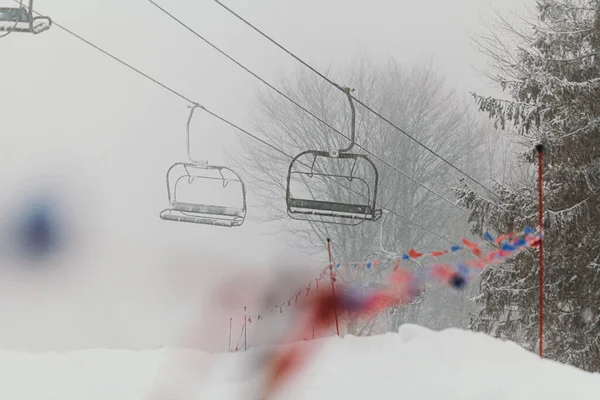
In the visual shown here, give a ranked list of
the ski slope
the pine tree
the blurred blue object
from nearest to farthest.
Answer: the ski slope < the pine tree < the blurred blue object

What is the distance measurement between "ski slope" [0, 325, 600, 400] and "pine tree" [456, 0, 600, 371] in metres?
7.22

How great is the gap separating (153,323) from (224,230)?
5873 millimetres

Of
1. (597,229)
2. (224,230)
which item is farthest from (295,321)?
(597,229)

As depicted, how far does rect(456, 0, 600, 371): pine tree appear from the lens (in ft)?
34.1

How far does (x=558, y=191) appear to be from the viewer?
1094 cm

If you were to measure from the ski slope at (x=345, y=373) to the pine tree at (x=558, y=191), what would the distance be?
23.7 feet

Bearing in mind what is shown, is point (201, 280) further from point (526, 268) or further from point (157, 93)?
point (526, 268)

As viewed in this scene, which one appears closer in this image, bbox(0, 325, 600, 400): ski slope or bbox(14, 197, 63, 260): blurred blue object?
bbox(0, 325, 600, 400): ski slope

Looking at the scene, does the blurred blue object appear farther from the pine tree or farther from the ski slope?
the ski slope

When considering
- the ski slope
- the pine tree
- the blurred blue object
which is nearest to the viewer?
the ski slope

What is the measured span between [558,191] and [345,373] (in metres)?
8.26

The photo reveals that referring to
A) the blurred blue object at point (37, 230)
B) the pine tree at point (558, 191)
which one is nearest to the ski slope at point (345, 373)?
the pine tree at point (558, 191)

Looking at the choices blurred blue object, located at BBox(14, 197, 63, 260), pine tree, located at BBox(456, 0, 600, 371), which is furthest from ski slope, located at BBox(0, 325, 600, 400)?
blurred blue object, located at BBox(14, 197, 63, 260)

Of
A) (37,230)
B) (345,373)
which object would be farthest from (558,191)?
(37,230)
